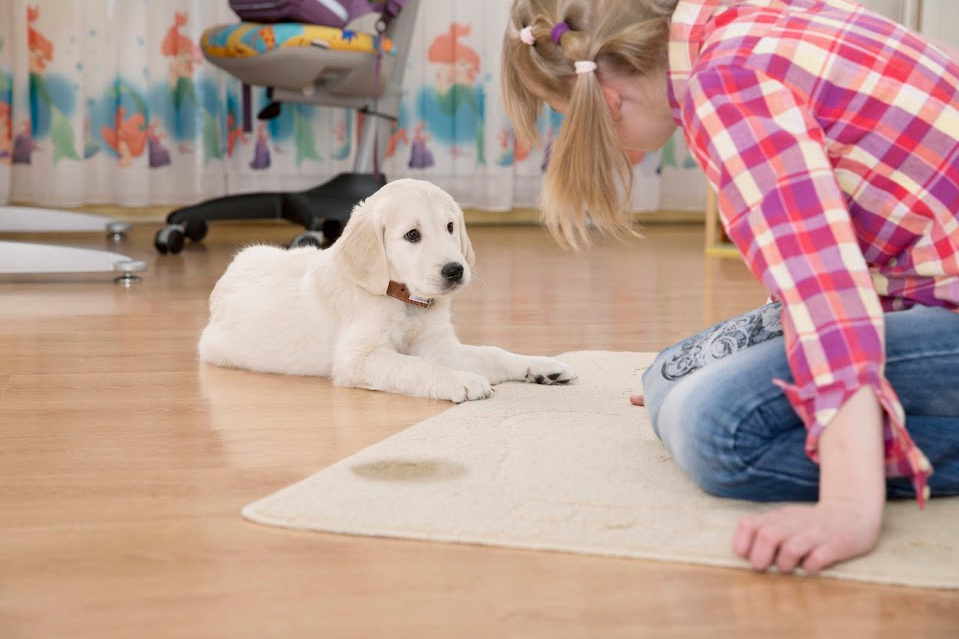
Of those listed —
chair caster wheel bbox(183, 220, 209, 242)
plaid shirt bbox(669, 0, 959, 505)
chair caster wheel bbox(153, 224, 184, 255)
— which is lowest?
chair caster wheel bbox(183, 220, 209, 242)

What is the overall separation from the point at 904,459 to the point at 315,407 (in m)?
0.88

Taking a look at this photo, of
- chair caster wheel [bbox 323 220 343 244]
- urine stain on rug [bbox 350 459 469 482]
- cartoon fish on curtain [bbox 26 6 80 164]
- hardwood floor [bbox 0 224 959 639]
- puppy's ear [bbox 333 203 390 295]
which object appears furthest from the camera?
cartoon fish on curtain [bbox 26 6 80 164]

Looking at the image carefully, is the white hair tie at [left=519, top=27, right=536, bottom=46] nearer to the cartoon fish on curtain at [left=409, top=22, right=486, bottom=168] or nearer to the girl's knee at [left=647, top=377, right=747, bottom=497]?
the girl's knee at [left=647, top=377, right=747, bottom=497]

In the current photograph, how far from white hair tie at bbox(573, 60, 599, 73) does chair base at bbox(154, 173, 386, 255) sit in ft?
7.72

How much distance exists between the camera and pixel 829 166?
3.35 ft

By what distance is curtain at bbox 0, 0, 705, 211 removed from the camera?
407 centimetres

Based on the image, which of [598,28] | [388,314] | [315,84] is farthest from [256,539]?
[315,84]

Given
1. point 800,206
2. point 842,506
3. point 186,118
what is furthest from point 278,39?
point 842,506

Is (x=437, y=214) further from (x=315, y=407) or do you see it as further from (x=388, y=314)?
(x=315, y=407)

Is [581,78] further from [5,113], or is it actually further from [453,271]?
[5,113]

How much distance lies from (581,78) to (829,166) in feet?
0.91

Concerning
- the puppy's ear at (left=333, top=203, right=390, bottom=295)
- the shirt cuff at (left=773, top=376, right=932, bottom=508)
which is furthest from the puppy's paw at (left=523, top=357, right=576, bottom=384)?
the shirt cuff at (left=773, top=376, right=932, bottom=508)

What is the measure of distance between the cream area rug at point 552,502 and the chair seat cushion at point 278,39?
2.17 meters

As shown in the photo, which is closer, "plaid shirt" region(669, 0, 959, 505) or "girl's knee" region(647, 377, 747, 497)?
"plaid shirt" region(669, 0, 959, 505)
